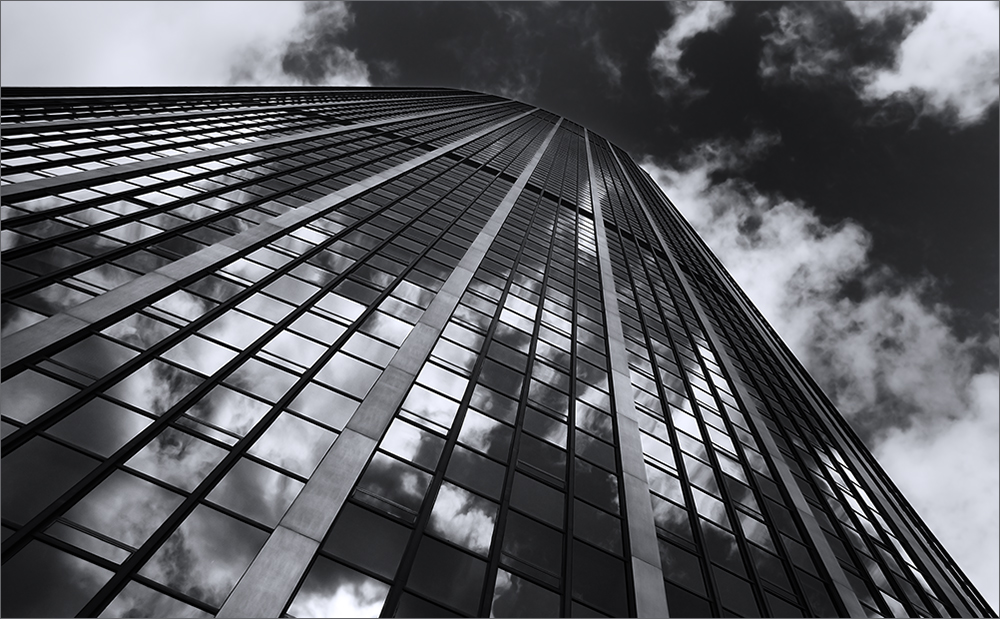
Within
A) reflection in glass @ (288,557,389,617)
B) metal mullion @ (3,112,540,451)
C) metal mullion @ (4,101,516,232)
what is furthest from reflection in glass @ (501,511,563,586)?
metal mullion @ (4,101,516,232)

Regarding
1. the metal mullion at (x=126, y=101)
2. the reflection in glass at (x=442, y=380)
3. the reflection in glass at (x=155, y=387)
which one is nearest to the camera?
the reflection in glass at (x=155, y=387)

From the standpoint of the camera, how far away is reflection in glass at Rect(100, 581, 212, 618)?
32.6 ft

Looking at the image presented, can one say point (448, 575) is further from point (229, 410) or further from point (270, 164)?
point (270, 164)

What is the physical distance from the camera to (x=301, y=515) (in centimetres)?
1253

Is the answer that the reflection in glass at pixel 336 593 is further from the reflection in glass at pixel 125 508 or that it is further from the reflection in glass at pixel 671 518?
the reflection in glass at pixel 671 518

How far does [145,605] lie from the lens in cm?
1012

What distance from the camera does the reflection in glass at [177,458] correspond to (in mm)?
12297

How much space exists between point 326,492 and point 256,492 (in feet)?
4.63

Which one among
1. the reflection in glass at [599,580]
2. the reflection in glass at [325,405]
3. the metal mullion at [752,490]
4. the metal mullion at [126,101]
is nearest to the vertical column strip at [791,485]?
the metal mullion at [752,490]

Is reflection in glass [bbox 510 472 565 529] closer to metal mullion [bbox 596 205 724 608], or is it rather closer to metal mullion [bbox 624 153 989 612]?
metal mullion [bbox 596 205 724 608]

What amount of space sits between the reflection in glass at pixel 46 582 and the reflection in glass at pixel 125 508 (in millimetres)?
708

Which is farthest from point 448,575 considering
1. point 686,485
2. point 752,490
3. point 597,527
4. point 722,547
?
point 752,490

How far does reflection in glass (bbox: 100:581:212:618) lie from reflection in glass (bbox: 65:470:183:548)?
0.92 metres

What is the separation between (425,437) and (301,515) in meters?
4.66
